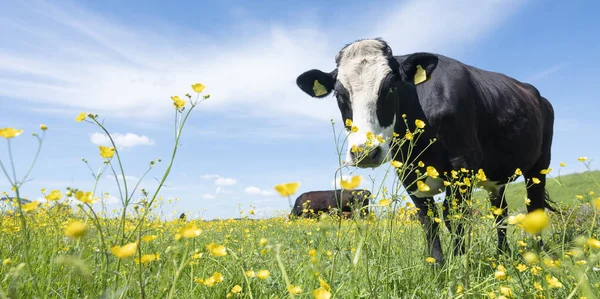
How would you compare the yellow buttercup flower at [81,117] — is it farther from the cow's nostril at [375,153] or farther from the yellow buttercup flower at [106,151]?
the cow's nostril at [375,153]

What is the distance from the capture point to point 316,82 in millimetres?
5309

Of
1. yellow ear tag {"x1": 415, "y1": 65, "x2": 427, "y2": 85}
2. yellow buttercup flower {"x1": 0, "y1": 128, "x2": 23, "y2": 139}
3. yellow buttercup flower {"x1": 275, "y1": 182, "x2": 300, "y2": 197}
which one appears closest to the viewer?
yellow buttercup flower {"x1": 275, "y1": 182, "x2": 300, "y2": 197}

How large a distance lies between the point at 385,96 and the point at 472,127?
109 centimetres

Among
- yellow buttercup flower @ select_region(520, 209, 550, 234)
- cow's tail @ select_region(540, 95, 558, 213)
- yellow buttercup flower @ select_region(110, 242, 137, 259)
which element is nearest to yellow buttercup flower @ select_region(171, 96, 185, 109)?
yellow buttercup flower @ select_region(110, 242, 137, 259)

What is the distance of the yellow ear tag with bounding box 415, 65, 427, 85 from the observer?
4703mm

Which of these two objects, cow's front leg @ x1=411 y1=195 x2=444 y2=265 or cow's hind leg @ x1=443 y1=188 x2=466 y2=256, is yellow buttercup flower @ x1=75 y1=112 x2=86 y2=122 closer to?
cow's hind leg @ x1=443 y1=188 x2=466 y2=256

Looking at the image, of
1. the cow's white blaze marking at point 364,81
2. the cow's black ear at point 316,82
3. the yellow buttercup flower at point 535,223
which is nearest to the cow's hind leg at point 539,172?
the cow's white blaze marking at point 364,81

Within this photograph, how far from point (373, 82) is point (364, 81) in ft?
0.32

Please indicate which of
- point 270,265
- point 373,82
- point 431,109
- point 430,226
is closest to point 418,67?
point 431,109

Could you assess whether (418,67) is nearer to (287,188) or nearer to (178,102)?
(178,102)

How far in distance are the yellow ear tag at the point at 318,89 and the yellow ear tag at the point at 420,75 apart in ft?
3.85

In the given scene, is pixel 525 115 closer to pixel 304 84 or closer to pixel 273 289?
pixel 304 84

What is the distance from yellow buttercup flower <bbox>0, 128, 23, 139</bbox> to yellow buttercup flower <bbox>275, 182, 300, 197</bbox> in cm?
113

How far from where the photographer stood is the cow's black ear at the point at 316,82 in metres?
5.24
